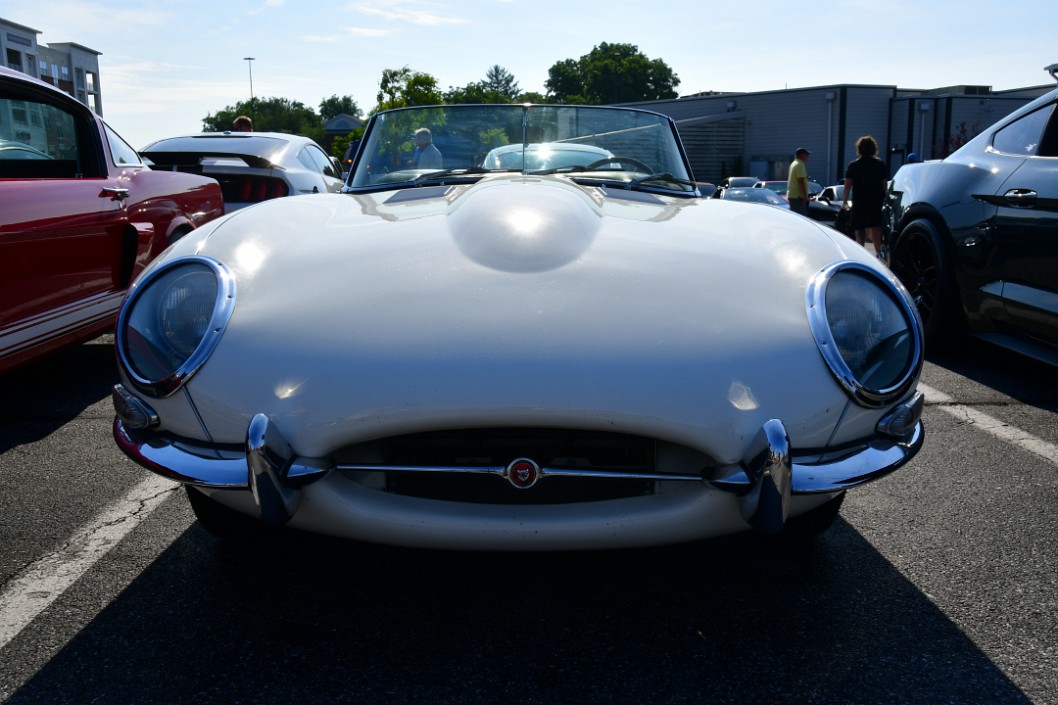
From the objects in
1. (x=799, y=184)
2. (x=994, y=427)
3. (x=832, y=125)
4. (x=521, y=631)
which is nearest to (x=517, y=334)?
(x=521, y=631)

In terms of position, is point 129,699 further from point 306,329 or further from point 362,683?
point 306,329

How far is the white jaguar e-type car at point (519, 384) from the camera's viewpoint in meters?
1.85

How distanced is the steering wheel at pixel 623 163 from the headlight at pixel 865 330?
1.47 metres

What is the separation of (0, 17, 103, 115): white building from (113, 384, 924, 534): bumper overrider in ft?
150

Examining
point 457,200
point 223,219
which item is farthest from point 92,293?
point 457,200

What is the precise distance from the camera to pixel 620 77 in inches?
4072

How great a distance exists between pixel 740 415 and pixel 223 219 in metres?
1.53

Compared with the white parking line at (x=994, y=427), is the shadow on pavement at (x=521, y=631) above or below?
above

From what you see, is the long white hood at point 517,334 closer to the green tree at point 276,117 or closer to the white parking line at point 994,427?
the white parking line at point 994,427

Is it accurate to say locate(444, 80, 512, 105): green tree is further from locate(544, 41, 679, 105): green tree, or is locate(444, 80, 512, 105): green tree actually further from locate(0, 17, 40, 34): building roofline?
locate(0, 17, 40, 34): building roofline

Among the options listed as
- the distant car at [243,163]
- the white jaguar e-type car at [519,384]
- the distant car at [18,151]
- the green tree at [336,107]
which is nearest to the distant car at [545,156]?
the white jaguar e-type car at [519,384]

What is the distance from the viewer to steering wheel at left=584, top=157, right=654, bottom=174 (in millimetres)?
3498

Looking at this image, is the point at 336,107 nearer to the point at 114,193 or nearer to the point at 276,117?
the point at 276,117

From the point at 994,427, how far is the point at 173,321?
10.3 feet
